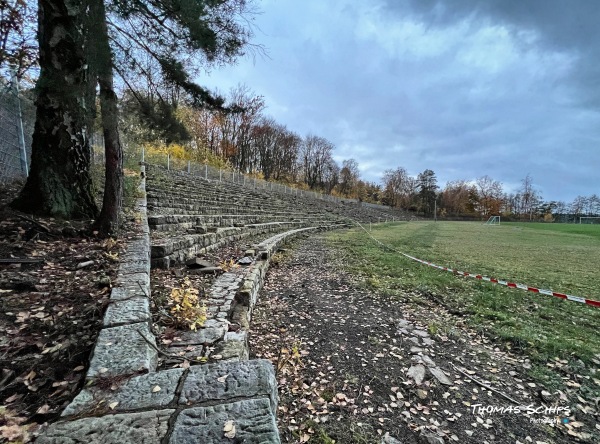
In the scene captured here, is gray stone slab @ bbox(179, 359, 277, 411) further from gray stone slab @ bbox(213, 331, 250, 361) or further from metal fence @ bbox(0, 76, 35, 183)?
metal fence @ bbox(0, 76, 35, 183)

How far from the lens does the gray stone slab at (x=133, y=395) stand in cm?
152

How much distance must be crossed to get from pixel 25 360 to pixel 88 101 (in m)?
4.01

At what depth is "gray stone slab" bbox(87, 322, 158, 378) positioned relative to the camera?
6.15 ft

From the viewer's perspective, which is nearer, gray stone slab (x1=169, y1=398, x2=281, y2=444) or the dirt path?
gray stone slab (x1=169, y1=398, x2=281, y2=444)

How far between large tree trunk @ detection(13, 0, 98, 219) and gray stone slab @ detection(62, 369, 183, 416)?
419 cm

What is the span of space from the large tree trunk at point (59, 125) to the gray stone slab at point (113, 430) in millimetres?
4383

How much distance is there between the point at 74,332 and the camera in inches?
94.5

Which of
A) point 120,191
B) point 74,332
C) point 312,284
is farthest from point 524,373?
point 120,191

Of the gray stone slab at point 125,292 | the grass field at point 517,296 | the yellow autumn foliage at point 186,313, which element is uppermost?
the gray stone slab at point 125,292

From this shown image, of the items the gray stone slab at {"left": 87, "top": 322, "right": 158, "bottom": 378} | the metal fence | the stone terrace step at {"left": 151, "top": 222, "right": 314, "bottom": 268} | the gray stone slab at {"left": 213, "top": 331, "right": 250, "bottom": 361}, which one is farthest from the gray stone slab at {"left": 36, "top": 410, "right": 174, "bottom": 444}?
the metal fence

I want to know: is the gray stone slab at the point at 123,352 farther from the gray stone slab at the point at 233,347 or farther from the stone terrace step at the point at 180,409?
the gray stone slab at the point at 233,347

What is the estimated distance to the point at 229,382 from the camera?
5.58 feet

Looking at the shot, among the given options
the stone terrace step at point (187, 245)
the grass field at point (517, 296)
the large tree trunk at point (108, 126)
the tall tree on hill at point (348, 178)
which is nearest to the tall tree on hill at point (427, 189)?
the tall tree on hill at point (348, 178)

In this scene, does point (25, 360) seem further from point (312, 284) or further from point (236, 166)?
point (236, 166)
